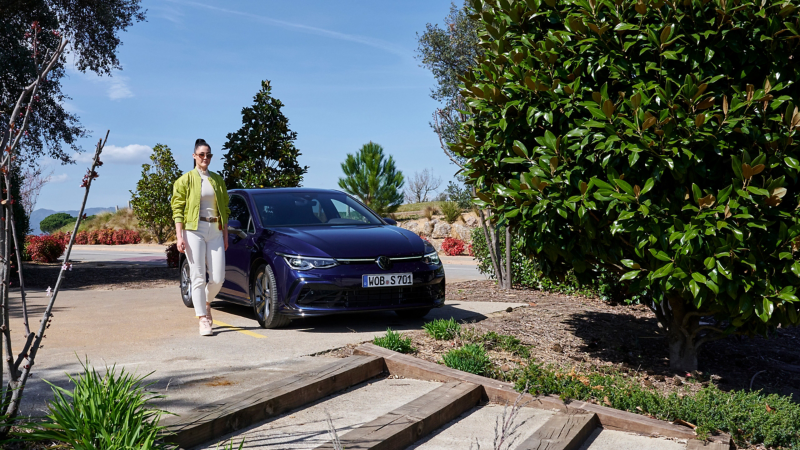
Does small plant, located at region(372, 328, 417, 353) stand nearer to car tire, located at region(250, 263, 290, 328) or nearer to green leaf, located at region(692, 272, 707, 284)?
car tire, located at region(250, 263, 290, 328)

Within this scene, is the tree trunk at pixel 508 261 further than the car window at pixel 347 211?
Yes

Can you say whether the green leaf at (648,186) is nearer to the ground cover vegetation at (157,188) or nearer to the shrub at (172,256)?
the shrub at (172,256)

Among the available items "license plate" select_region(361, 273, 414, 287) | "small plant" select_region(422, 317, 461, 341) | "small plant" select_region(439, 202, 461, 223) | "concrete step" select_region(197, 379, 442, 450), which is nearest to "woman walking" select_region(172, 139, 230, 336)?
"license plate" select_region(361, 273, 414, 287)

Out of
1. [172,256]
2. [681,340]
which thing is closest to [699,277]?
[681,340]

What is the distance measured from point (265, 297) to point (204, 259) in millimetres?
758

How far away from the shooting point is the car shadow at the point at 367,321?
6.83 meters

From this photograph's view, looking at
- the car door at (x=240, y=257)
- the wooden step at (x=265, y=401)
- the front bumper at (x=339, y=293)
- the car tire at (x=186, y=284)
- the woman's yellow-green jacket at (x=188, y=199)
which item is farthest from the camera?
the car tire at (x=186, y=284)

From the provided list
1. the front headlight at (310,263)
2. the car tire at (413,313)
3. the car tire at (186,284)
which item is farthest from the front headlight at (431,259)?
the car tire at (186,284)

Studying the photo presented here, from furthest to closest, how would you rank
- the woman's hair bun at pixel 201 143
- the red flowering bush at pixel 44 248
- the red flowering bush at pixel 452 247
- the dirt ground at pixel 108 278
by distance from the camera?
the red flowering bush at pixel 452 247 → the red flowering bush at pixel 44 248 → the dirt ground at pixel 108 278 → the woman's hair bun at pixel 201 143

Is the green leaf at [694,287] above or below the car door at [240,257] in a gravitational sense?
below

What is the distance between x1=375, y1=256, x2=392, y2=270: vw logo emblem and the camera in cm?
661

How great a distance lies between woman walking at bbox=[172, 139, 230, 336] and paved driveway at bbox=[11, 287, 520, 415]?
17.5 inches

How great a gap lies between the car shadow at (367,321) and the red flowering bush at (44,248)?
14952 millimetres

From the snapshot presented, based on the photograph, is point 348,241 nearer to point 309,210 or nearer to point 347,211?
point 309,210
